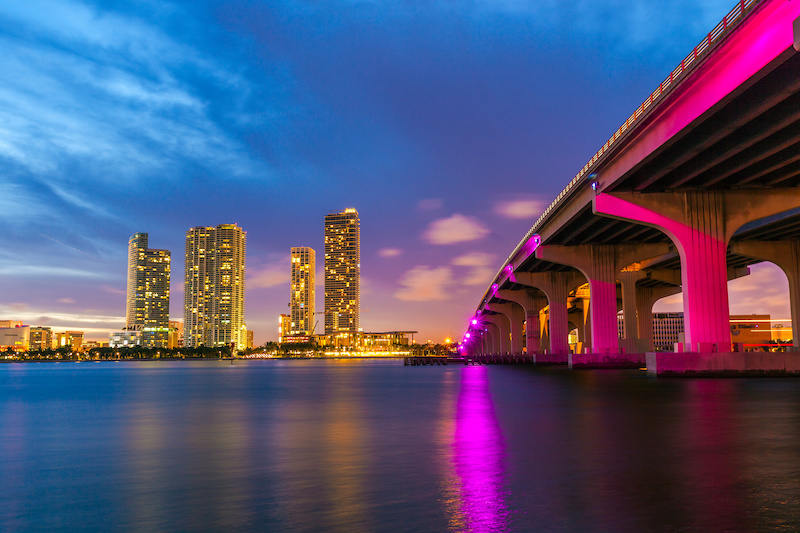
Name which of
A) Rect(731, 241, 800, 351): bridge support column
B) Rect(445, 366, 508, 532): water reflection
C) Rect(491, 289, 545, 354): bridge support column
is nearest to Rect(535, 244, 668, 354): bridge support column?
Rect(731, 241, 800, 351): bridge support column

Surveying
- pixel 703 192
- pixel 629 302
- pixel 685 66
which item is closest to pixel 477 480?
pixel 685 66

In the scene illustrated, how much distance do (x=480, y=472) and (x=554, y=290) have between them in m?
84.9

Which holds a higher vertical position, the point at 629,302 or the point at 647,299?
the point at 647,299

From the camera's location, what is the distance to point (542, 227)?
7088cm

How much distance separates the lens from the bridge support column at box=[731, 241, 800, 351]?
61.1m

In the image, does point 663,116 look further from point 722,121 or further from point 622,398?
point 622,398

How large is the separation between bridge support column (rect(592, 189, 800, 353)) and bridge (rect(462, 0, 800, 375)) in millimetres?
69

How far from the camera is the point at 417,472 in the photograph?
40.2 feet

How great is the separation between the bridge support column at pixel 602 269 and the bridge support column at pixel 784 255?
7894 mm

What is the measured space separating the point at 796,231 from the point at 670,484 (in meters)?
58.0

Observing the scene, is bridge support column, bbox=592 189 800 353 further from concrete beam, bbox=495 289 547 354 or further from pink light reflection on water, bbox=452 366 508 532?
concrete beam, bbox=495 289 547 354

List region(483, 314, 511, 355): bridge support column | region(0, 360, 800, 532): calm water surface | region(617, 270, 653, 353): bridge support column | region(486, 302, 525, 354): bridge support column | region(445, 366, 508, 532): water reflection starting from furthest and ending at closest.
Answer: region(483, 314, 511, 355): bridge support column, region(486, 302, 525, 354): bridge support column, region(617, 270, 653, 353): bridge support column, region(0, 360, 800, 532): calm water surface, region(445, 366, 508, 532): water reflection

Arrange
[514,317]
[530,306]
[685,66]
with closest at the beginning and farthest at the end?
[685,66] < [530,306] < [514,317]

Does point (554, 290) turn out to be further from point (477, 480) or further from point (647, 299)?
point (477, 480)
